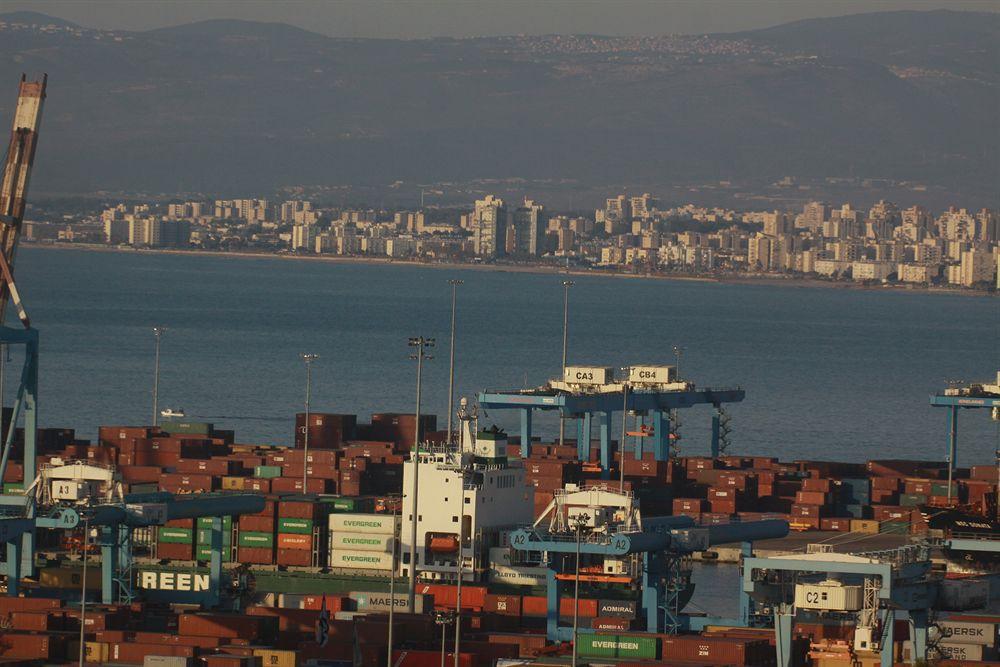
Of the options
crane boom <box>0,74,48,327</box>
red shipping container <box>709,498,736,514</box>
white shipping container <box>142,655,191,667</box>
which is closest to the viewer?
white shipping container <box>142,655,191,667</box>

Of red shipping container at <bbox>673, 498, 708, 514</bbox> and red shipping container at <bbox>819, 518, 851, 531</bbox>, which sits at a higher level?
red shipping container at <bbox>673, 498, 708, 514</bbox>

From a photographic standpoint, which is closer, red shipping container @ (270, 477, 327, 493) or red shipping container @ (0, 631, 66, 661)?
red shipping container @ (0, 631, 66, 661)

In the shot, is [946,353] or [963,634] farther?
[946,353]

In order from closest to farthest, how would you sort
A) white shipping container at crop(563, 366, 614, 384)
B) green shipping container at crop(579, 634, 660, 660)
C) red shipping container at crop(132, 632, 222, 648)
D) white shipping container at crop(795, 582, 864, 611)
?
white shipping container at crop(795, 582, 864, 611) < red shipping container at crop(132, 632, 222, 648) < green shipping container at crop(579, 634, 660, 660) < white shipping container at crop(563, 366, 614, 384)

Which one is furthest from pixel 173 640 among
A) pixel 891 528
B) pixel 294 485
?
pixel 891 528

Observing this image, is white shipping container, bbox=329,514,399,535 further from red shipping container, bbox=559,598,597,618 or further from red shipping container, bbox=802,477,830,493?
red shipping container, bbox=802,477,830,493


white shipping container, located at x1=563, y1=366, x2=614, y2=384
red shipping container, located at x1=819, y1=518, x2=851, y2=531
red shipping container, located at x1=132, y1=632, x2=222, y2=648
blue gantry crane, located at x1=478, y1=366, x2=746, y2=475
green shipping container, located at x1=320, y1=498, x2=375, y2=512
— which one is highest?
white shipping container, located at x1=563, y1=366, x2=614, y2=384

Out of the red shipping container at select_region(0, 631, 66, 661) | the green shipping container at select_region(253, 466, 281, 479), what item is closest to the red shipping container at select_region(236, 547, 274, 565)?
the green shipping container at select_region(253, 466, 281, 479)

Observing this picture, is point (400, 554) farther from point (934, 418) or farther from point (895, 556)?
point (934, 418)

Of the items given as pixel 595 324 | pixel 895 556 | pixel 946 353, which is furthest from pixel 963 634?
pixel 595 324
